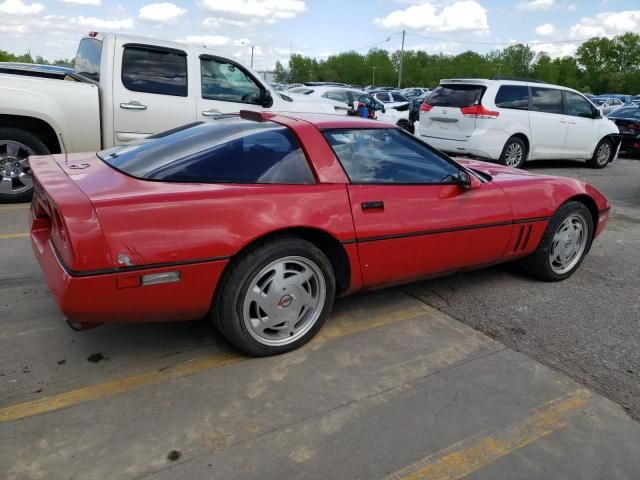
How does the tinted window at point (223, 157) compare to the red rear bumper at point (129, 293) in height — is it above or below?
above

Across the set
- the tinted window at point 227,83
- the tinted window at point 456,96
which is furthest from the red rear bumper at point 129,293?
the tinted window at point 456,96

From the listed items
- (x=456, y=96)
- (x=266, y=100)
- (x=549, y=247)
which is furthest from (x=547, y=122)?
(x=549, y=247)

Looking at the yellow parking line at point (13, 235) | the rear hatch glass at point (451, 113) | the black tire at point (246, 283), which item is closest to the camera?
the black tire at point (246, 283)

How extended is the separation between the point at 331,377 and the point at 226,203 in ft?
3.52

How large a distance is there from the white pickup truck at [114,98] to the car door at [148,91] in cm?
1

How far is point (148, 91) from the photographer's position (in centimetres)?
634

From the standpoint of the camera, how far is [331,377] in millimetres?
2822

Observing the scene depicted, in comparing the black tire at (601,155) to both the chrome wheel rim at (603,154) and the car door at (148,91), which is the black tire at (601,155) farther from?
the car door at (148,91)

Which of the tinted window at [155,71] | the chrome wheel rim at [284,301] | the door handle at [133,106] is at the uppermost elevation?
the tinted window at [155,71]

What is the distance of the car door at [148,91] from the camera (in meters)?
6.17

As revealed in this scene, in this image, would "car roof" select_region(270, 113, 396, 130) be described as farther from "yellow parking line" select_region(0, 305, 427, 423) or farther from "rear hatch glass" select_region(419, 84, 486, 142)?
"rear hatch glass" select_region(419, 84, 486, 142)

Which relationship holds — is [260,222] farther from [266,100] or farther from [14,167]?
[266,100]

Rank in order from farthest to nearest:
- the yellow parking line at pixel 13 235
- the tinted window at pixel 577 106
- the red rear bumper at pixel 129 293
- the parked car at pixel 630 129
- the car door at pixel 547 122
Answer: the parked car at pixel 630 129 < the tinted window at pixel 577 106 < the car door at pixel 547 122 < the yellow parking line at pixel 13 235 < the red rear bumper at pixel 129 293

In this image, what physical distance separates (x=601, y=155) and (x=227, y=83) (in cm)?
850
